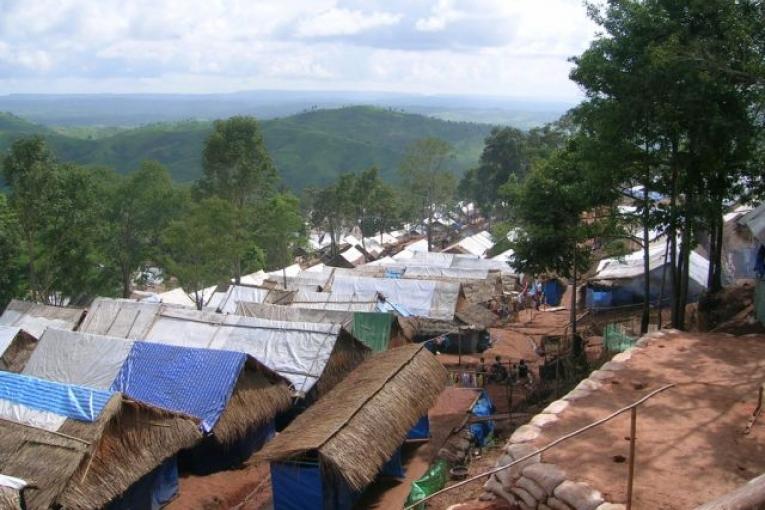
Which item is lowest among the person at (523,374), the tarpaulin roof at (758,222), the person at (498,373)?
the person at (498,373)

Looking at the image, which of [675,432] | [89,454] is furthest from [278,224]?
[675,432]

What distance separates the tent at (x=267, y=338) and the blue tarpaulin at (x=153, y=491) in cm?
291

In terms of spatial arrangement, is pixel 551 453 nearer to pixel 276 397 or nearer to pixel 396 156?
pixel 276 397

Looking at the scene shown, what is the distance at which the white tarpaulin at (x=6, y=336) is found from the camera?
15.4 meters

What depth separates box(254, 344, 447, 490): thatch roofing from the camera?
356 inches

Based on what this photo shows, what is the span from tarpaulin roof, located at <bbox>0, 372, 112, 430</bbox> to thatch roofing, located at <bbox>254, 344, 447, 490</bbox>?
257 cm

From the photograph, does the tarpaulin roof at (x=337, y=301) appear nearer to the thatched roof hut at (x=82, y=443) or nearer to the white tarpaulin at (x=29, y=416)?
the thatched roof hut at (x=82, y=443)

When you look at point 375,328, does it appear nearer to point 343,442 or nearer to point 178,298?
point 343,442

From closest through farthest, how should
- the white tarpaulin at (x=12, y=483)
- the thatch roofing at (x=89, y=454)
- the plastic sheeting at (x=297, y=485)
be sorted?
the white tarpaulin at (x=12, y=483), the thatch roofing at (x=89, y=454), the plastic sheeting at (x=297, y=485)

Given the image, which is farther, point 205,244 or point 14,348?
point 205,244

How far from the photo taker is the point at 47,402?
10.2 metres

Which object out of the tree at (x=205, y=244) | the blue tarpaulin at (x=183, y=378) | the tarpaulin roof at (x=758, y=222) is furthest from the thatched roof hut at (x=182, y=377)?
the tree at (x=205, y=244)

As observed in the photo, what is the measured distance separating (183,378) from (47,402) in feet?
7.87

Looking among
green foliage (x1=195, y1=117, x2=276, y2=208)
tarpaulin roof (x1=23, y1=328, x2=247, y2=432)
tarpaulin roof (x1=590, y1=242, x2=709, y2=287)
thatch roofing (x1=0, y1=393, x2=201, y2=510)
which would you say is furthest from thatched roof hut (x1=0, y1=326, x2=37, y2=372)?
green foliage (x1=195, y1=117, x2=276, y2=208)
